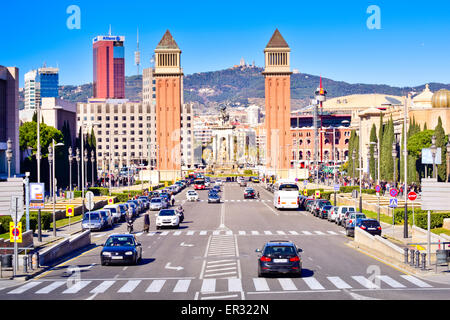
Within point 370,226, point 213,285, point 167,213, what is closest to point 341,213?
point 370,226

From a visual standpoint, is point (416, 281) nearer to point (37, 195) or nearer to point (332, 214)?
point (37, 195)

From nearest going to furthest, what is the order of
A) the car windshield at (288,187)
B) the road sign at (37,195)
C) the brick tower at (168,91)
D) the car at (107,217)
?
the road sign at (37,195) < the car at (107,217) < the car windshield at (288,187) < the brick tower at (168,91)

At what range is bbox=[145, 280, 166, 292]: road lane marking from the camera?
22484 mm

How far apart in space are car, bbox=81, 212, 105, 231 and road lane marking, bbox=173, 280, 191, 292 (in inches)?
961

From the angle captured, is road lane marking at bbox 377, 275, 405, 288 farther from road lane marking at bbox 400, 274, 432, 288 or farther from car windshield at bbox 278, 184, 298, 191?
car windshield at bbox 278, 184, 298, 191

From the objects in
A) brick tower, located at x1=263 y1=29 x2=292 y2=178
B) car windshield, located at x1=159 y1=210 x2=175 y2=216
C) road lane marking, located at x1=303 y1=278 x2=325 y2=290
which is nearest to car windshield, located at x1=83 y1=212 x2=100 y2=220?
car windshield, located at x1=159 y1=210 x2=175 y2=216

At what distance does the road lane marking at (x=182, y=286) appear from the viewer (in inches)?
881

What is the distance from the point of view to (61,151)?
102 metres

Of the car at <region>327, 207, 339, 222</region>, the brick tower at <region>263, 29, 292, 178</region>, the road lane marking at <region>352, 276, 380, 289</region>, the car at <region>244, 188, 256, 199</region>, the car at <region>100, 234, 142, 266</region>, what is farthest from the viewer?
the brick tower at <region>263, 29, 292, 178</region>

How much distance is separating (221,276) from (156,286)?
11.3ft

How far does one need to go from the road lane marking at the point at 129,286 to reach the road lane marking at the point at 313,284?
237 inches

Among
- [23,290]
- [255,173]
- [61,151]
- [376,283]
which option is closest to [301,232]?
[376,283]

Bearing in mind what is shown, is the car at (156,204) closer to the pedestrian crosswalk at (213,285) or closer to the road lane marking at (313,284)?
the pedestrian crosswalk at (213,285)

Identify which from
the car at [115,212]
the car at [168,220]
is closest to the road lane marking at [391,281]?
the car at [168,220]
